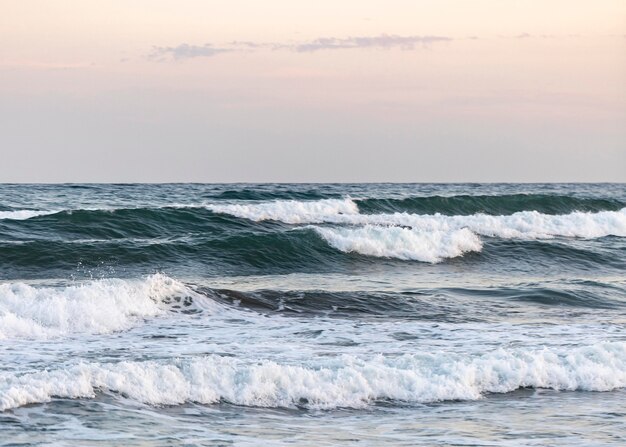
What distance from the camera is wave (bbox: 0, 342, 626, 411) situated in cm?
873

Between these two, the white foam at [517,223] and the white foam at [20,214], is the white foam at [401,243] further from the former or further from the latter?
the white foam at [20,214]

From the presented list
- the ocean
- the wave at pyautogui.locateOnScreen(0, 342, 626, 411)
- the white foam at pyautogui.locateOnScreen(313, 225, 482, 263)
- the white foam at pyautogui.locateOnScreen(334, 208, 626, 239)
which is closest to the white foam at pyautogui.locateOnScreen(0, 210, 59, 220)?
the ocean

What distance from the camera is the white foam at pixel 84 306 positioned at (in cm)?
1165

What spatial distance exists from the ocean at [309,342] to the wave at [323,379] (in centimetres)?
2

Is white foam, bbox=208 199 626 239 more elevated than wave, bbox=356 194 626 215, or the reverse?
wave, bbox=356 194 626 215

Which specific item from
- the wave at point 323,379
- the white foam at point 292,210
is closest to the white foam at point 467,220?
the white foam at point 292,210

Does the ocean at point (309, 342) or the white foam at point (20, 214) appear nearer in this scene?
the ocean at point (309, 342)

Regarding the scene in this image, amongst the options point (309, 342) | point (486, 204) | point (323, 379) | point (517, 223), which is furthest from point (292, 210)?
point (323, 379)

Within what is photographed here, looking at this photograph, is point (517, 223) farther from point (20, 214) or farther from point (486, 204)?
point (20, 214)

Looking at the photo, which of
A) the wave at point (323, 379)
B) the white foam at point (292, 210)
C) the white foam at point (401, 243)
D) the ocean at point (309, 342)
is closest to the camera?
the ocean at point (309, 342)

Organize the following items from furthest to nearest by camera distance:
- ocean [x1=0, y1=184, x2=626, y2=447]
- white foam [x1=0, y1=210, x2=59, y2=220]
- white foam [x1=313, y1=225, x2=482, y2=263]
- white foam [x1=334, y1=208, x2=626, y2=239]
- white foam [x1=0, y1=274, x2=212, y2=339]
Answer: white foam [x1=334, y1=208, x2=626, y2=239], white foam [x1=0, y1=210, x2=59, y2=220], white foam [x1=313, y1=225, x2=482, y2=263], white foam [x1=0, y1=274, x2=212, y2=339], ocean [x1=0, y1=184, x2=626, y2=447]

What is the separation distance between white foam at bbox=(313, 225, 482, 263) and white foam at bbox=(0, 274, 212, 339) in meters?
9.46

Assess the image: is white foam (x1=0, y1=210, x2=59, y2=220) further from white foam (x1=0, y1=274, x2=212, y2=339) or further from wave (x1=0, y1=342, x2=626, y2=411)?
wave (x1=0, y1=342, x2=626, y2=411)

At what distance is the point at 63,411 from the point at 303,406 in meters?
2.14
